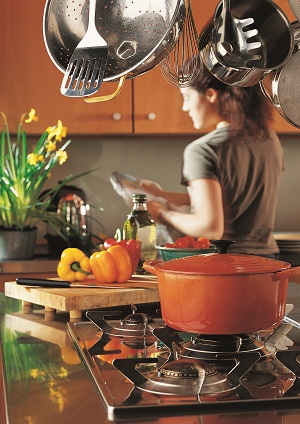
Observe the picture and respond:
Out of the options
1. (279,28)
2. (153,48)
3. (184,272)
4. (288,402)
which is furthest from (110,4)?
(288,402)

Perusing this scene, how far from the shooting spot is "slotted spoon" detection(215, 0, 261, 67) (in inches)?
46.3

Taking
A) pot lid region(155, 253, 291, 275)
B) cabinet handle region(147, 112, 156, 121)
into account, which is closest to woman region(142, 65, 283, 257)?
cabinet handle region(147, 112, 156, 121)

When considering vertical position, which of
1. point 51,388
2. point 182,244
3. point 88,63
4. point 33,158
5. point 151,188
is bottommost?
point 51,388

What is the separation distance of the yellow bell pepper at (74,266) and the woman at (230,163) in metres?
1.11

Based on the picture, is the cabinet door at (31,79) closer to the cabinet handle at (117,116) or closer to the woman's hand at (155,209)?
the cabinet handle at (117,116)

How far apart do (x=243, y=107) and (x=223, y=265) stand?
73.6 inches

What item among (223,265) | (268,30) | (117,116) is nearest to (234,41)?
(268,30)

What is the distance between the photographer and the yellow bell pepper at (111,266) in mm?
1805

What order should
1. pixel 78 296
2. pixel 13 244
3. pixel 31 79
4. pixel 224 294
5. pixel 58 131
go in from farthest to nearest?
pixel 31 79 → pixel 13 244 → pixel 58 131 → pixel 78 296 → pixel 224 294

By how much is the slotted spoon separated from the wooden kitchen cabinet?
7.05ft

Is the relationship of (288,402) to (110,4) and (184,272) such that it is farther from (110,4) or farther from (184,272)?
(110,4)

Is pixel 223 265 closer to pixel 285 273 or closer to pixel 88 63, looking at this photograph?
pixel 285 273

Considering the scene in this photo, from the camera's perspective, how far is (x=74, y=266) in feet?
6.10

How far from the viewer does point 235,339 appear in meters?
1.20
